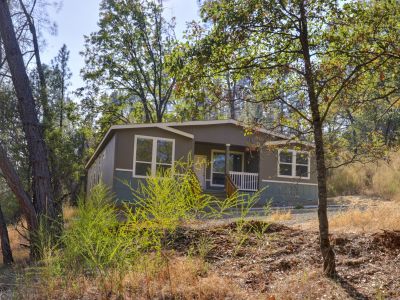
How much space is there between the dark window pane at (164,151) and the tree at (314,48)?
1256 centimetres

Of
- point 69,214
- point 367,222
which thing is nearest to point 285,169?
point 69,214

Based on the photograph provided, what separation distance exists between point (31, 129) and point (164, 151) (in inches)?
368

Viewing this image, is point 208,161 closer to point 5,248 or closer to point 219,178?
point 219,178

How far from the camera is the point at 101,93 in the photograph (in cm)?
2972

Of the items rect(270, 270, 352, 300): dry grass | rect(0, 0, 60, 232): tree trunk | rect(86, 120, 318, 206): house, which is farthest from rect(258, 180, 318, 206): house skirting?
rect(270, 270, 352, 300): dry grass

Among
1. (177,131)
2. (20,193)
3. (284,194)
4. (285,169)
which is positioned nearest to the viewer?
(20,193)

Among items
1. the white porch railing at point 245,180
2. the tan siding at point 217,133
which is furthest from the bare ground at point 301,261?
the white porch railing at point 245,180

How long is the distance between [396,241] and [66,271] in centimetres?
411

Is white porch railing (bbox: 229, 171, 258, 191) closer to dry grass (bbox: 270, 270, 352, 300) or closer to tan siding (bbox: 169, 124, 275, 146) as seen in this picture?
tan siding (bbox: 169, 124, 275, 146)

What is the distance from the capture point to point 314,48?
17.4ft

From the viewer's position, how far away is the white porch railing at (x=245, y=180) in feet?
66.3

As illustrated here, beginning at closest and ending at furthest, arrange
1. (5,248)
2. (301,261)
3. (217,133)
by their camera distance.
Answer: (301,261), (5,248), (217,133)

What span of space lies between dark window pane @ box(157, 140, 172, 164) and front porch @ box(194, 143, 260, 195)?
2518mm

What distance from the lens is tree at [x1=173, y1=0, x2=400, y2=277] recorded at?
494cm
